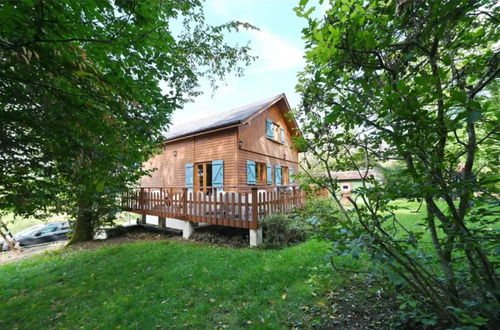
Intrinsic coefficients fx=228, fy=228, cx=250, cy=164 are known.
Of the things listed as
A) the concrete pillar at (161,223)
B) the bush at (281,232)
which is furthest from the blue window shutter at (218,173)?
the bush at (281,232)

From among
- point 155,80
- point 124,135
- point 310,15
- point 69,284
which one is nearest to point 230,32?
point 155,80

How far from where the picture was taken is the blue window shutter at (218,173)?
36.0 ft

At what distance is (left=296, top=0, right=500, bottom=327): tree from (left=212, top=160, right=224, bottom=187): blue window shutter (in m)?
9.10

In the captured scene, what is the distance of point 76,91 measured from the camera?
2709mm

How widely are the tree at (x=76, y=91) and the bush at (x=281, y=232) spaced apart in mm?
3728

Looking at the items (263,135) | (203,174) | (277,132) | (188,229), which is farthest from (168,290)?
(277,132)

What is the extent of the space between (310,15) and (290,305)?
3293 mm

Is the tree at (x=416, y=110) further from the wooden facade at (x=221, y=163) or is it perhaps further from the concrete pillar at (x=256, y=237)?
the wooden facade at (x=221, y=163)

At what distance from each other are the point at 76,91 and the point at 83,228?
930 centimetres

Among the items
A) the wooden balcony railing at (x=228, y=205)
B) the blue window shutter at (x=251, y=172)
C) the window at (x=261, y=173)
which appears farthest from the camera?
the window at (x=261, y=173)

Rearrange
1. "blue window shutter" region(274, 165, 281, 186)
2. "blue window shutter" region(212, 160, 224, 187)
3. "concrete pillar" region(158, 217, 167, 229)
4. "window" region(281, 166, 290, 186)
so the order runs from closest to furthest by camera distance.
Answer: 1. "concrete pillar" region(158, 217, 167, 229)
2. "blue window shutter" region(212, 160, 224, 187)
3. "blue window shutter" region(274, 165, 281, 186)
4. "window" region(281, 166, 290, 186)

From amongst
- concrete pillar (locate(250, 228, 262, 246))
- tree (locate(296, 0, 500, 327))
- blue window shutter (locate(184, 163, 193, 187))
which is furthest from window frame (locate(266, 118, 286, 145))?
tree (locate(296, 0, 500, 327))

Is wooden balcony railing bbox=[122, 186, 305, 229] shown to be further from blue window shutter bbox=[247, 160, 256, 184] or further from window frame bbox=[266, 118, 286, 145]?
window frame bbox=[266, 118, 286, 145]

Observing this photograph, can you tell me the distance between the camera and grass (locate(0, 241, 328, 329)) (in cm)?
313
